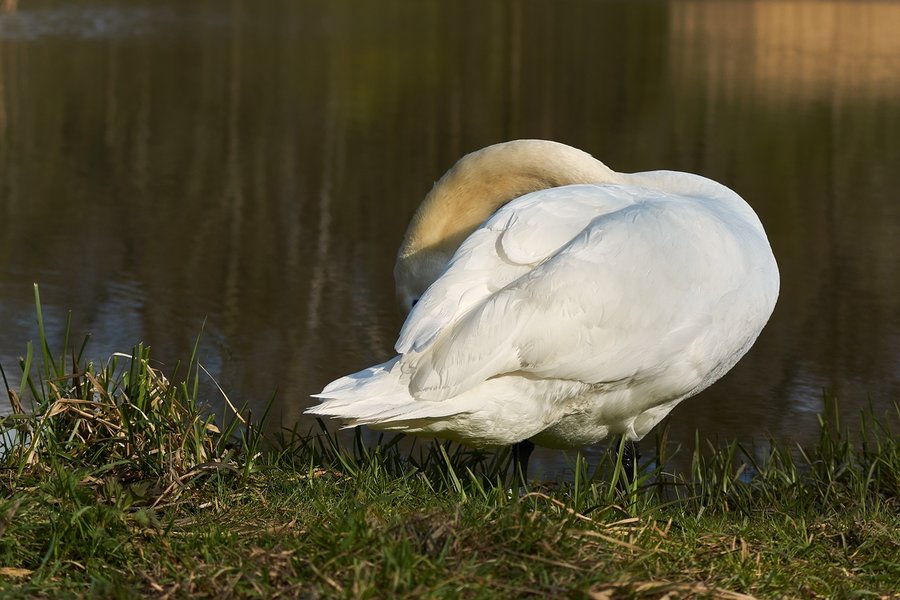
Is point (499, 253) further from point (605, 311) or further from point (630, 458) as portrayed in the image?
point (630, 458)

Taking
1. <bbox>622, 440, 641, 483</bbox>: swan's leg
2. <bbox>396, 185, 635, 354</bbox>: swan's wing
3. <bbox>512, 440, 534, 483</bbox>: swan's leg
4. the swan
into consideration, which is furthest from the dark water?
<bbox>396, 185, 635, 354</bbox>: swan's wing

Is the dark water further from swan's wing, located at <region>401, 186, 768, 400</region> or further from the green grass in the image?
swan's wing, located at <region>401, 186, 768, 400</region>

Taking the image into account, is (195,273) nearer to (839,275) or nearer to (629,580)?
(839,275)

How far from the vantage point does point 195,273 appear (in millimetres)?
9148

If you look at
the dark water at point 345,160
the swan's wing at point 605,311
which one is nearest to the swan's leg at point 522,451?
the swan's wing at point 605,311

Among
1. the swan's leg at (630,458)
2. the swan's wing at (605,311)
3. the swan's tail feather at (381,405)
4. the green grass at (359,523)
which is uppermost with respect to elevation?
the swan's wing at (605,311)

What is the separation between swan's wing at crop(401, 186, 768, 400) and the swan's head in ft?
3.07

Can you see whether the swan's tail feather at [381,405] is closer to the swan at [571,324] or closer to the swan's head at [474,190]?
the swan at [571,324]

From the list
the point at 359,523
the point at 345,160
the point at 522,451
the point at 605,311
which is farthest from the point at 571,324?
the point at 345,160

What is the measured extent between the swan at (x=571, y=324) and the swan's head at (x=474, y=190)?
0.70 m

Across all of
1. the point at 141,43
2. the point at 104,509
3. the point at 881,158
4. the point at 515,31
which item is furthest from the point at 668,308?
the point at 515,31

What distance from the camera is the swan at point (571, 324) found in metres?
4.04

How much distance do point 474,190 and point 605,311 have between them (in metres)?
1.36

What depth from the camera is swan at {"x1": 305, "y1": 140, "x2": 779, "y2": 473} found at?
4.04 metres
